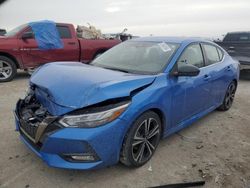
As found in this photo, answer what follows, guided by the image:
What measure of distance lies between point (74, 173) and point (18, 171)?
0.65 m

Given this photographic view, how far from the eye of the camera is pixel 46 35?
8.98 metres

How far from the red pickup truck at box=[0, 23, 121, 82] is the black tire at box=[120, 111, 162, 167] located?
20.4 ft

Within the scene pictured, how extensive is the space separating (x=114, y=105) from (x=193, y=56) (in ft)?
6.71

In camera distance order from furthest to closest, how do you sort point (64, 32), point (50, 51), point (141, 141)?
1. point (64, 32)
2. point (50, 51)
3. point (141, 141)

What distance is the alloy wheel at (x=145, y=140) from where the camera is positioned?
132 inches

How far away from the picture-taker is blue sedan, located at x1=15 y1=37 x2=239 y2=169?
2.89 m

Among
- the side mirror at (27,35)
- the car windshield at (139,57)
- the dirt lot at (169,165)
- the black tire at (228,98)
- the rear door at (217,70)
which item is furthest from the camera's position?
the side mirror at (27,35)

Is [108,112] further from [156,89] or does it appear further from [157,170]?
[157,170]

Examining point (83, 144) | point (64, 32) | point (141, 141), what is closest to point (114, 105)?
point (83, 144)

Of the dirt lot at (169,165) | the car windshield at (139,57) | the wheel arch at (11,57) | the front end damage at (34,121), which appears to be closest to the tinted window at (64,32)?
the wheel arch at (11,57)

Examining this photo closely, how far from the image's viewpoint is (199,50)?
15.6 ft

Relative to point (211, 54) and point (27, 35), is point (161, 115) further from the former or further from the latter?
point (27, 35)

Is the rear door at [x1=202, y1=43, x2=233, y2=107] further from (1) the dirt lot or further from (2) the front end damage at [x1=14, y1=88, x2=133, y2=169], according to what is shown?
(2) the front end damage at [x1=14, y1=88, x2=133, y2=169]

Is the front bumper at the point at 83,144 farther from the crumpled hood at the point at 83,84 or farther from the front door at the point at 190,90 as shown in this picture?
the front door at the point at 190,90
